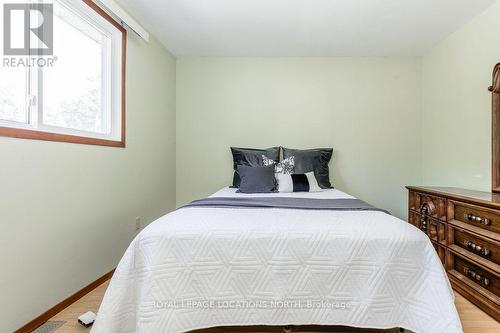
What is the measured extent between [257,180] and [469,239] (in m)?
1.75

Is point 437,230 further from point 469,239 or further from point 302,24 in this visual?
point 302,24

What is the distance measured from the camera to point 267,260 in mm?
1370

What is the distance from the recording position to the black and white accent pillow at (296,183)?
275 centimetres

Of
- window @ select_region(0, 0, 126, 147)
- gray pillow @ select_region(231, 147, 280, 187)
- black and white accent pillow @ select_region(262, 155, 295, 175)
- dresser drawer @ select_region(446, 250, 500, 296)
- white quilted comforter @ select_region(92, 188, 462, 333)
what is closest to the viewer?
white quilted comforter @ select_region(92, 188, 462, 333)

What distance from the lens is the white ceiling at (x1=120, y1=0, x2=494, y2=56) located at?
2.31 m

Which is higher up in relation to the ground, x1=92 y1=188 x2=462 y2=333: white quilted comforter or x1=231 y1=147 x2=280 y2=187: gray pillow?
x1=231 y1=147 x2=280 y2=187: gray pillow

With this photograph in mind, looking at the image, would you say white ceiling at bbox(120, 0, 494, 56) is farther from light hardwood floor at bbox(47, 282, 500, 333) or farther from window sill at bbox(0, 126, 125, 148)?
light hardwood floor at bbox(47, 282, 500, 333)

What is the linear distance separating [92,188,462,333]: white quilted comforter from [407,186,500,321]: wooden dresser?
79 cm

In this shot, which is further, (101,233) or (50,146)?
(101,233)

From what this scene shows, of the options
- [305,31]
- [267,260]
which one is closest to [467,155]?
[305,31]

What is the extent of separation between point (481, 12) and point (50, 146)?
11.8ft

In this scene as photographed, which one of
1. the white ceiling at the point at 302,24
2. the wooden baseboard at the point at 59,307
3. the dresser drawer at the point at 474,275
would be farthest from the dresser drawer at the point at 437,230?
the wooden baseboard at the point at 59,307

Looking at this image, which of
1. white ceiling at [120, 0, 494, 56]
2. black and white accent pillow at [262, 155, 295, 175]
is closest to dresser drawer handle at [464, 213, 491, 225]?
black and white accent pillow at [262, 155, 295, 175]

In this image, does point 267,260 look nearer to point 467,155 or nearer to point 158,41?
point 467,155
